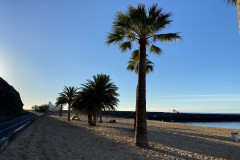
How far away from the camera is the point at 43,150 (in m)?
8.02

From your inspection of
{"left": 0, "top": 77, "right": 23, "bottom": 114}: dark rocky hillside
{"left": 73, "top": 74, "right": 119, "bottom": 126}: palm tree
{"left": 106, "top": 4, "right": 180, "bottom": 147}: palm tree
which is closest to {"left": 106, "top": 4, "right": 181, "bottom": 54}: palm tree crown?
{"left": 106, "top": 4, "right": 180, "bottom": 147}: palm tree

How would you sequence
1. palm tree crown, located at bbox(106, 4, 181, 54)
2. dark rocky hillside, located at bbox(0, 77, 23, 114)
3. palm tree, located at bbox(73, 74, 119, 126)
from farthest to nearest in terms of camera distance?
dark rocky hillside, located at bbox(0, 77, 23, 114), palm tree, located at bbox(73, 74, 119, 126), palm tree crown, located at bbox(106, 4, 181, 54)

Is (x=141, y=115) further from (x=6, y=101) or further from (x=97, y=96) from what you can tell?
(x=6, y=101)

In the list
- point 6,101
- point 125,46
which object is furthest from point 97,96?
point 6,101

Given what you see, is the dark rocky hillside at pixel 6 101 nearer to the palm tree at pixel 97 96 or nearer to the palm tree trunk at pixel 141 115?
the palm tree at pixel 97 96

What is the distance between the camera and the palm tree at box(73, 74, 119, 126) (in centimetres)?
2184

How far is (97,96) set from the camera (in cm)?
2181

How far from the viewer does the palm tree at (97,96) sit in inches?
860

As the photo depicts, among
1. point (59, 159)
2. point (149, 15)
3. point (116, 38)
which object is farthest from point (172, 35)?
point (59, 159)

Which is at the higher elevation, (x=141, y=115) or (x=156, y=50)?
(x=156, y=50)

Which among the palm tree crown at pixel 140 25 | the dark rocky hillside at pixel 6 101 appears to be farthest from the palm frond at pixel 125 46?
the dark rocky hillside at pixel 6 101

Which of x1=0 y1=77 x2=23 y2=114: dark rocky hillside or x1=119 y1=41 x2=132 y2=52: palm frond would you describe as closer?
x1=119 y1=41 x2=132 y2=52: palm frond

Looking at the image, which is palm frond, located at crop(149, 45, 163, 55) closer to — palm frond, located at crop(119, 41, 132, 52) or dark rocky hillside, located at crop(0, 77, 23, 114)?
palm frond, located at crop(119, 41, 132, 52)

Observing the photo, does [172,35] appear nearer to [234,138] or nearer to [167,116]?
[234,138]
